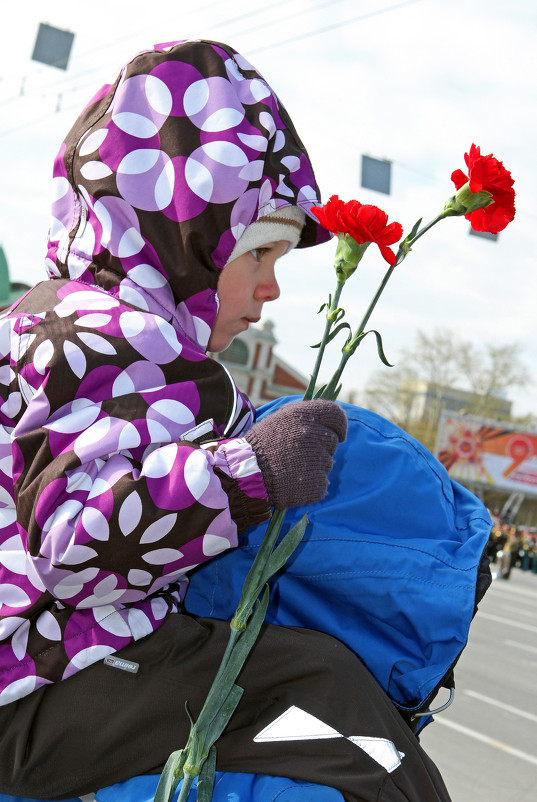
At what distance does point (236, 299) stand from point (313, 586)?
0.55m

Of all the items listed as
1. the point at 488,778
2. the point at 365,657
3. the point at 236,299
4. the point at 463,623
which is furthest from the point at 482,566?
the point at 488,778

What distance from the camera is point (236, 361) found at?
4328 cm

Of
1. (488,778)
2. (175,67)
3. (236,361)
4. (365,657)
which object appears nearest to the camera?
(365,657)

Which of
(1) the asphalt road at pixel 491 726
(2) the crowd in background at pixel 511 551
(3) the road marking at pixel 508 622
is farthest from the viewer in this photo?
(2) the crowd in background at pixel 511 551

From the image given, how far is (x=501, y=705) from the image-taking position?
6406mm

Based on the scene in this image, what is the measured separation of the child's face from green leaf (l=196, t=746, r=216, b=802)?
2.41ft

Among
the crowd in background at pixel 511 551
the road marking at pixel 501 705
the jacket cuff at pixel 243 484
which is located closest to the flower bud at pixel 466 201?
the jacket cuff at pixel 243 484

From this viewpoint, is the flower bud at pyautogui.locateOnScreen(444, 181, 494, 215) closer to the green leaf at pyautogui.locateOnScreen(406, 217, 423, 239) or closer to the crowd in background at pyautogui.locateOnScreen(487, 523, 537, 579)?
the green leaf at pyautogui.locateOnScreen(406, 217, 423, 239)

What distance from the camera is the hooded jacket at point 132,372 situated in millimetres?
1113

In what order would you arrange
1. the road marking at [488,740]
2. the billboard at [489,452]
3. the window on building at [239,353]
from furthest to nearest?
the window on building at [239,353] < the billboard at [489,452] < the road marking at [488,740]

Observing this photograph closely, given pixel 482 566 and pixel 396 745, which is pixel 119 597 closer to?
pixel 396 745

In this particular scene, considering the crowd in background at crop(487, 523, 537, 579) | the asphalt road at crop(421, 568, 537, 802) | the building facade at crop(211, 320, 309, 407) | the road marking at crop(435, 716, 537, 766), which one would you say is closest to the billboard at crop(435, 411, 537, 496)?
the building facade at crop(211, 320, 309, 407)

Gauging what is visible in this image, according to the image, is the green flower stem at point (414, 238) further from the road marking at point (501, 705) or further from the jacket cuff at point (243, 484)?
the road marking at point (501, 705)

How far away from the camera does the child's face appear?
148 centimetres
